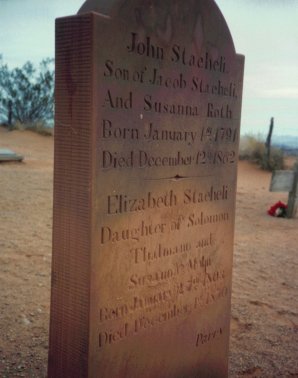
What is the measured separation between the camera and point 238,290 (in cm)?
534

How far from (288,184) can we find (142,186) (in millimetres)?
7227

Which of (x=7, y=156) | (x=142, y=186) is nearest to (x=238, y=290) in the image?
(x=142, y=186)

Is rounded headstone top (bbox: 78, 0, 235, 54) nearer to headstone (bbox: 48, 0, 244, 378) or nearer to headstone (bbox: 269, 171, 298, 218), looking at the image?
headstone (bbox: 48, 0, 244, 378)

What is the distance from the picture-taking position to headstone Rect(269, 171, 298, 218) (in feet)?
30.5

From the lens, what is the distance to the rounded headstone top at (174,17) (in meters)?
2.43

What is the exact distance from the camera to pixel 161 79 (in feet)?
8.86

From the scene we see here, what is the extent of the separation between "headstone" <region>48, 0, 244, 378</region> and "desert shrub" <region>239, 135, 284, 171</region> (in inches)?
609

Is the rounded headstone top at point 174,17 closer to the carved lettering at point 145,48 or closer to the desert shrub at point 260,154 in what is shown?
the carved lettering at point 145,48

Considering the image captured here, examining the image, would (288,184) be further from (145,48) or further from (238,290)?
(145,48)

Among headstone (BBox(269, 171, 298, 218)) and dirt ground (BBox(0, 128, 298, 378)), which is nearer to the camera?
dirt ground (BBox(0, 128, 298, 378))

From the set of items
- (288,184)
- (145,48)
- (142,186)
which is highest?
(145,48)

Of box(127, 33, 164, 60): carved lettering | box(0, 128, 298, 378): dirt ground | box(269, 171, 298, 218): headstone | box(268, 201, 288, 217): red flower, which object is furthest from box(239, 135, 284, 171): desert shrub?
box(127, 33, 164, 60): carved lettering

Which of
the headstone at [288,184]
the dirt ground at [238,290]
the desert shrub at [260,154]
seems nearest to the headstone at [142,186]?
the dirt ground at [238,290]

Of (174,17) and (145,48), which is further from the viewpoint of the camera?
(174,17)
